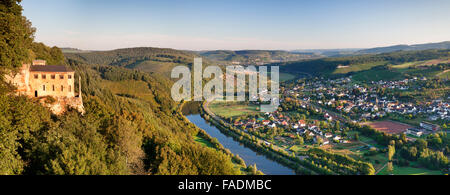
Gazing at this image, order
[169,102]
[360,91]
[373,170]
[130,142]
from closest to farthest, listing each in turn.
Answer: [130,142] < [373,170] < [169,102] < [360,91]

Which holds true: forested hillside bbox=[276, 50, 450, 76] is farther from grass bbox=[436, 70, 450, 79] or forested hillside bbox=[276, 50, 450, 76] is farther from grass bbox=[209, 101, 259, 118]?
grass bbox=[209, 101, 259, 118]

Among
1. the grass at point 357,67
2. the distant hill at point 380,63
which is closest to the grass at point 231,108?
the distant hill at point 380,63

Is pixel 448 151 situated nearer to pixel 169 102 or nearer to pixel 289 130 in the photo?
pixel 289 130

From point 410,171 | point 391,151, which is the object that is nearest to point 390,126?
point 391,151

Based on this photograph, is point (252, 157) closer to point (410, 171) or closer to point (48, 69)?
point (410, 171)

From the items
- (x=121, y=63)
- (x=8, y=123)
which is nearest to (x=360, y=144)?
(x=8, y=123)

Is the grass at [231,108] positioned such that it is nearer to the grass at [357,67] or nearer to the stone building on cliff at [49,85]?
the stone building on cliff at [49,85]
